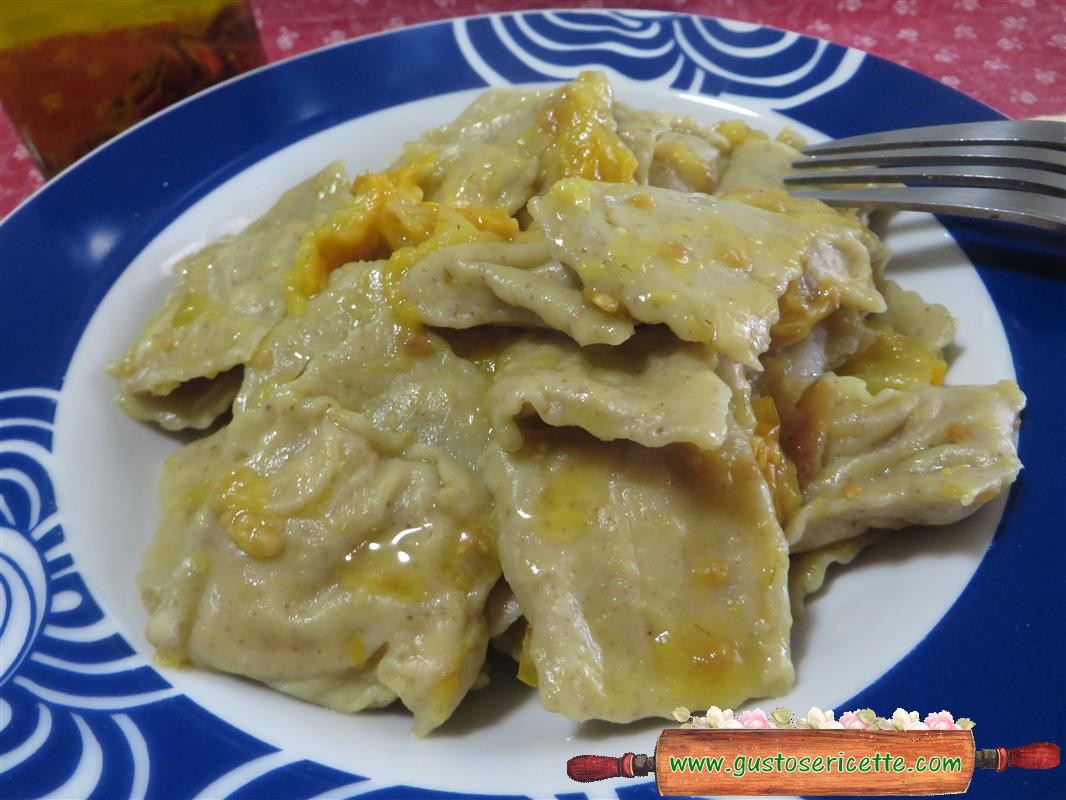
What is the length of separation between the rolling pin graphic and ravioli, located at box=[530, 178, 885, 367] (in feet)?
2.56

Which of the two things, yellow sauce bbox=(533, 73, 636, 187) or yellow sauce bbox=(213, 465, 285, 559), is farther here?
yellow sauce bbox=(533, 73, 636, 187)

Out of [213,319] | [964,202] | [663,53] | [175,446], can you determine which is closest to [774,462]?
[964,202]

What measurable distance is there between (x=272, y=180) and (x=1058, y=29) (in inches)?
150

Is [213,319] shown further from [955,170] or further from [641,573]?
Result: [955,170]

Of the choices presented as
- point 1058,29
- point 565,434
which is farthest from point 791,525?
point 1058,29

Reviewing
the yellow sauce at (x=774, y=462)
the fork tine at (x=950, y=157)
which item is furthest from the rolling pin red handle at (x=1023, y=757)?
the fork tine at (x=950, y=157)

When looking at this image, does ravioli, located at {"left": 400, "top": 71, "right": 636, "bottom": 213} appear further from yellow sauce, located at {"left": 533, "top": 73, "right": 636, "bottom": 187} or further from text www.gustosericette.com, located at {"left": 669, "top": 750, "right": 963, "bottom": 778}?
text www.gustosericette.com, located at {"left": 669, "top": 750, "right": 963, "bottom": 778}

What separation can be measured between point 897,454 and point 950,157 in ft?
3.29

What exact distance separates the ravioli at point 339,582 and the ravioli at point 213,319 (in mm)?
538

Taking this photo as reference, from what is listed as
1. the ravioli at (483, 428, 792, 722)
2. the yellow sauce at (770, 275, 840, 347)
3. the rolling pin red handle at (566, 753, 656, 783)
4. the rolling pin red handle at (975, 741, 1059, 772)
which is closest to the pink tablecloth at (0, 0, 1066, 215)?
the yellow sauce at (770, 275, 840, 347)

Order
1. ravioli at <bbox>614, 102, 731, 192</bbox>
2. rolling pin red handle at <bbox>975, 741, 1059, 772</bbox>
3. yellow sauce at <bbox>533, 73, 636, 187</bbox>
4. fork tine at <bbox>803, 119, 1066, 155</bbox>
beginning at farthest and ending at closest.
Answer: ravioli at <bbox>614, 102, 731, 192</bbox>
yellow sauce at <bbox>533, 73, 636, 187</bbox>
fork tine at <bbox>803, 119, 1066, 155</bbox>
rolling pin red handle at <bbox>975, 741, 1059, 772</bbox>

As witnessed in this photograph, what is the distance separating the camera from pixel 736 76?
3.25m

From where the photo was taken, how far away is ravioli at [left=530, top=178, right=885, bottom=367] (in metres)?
1.89

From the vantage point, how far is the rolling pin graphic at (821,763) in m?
1.56
